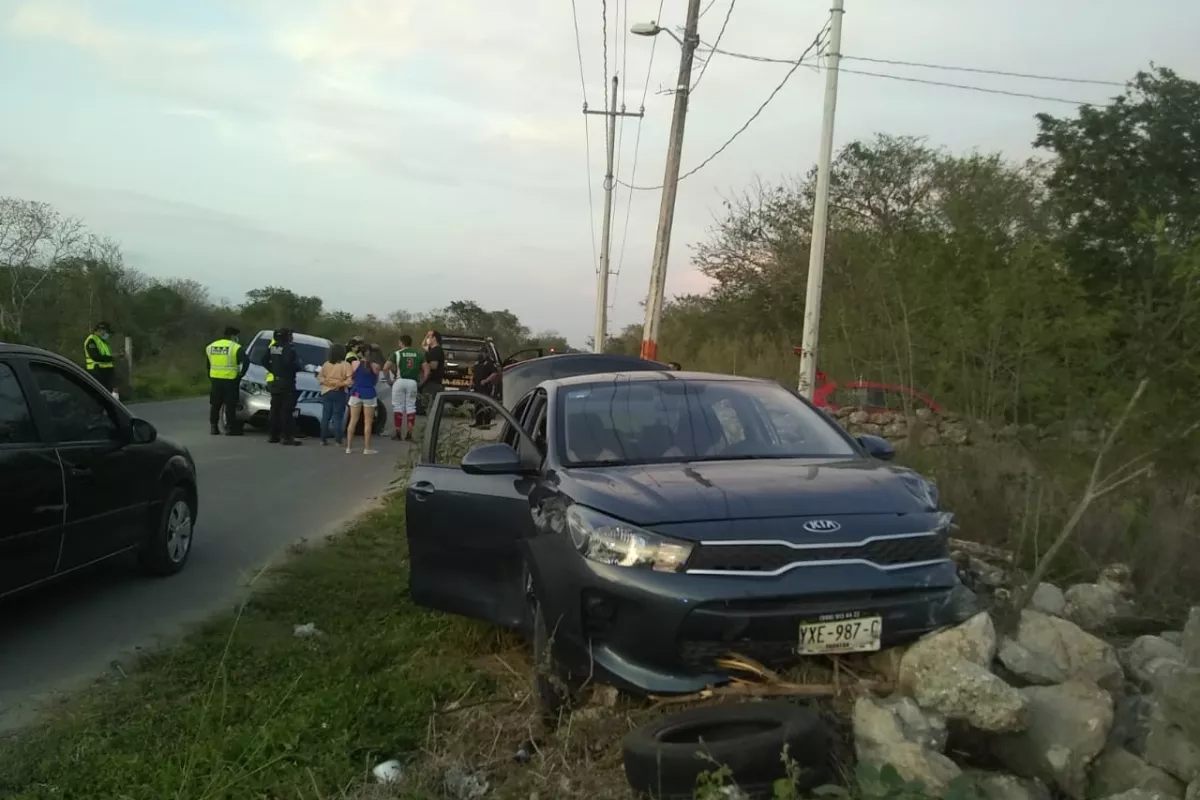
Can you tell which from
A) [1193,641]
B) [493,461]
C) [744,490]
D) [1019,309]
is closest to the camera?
[1193,641]

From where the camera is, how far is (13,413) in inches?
239

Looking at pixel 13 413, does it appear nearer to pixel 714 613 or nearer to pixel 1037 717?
pixel 714 613

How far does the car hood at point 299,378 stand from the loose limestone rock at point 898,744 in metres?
15.9

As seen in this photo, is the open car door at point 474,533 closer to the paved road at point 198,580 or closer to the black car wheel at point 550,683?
the black car wheel at point 550,683

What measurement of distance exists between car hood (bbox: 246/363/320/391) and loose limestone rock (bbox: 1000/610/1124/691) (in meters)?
15.7

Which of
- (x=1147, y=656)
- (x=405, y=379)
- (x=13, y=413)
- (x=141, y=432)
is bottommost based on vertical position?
(x=1147, y=656)

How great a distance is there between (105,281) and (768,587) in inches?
1267

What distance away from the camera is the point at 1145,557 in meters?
6.89

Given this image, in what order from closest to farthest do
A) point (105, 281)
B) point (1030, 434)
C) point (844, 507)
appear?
point (844, 507) → point (1030, 434) → point (105, 281)

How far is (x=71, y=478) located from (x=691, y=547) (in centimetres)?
404

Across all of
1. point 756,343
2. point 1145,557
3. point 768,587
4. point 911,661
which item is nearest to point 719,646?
point 768,587

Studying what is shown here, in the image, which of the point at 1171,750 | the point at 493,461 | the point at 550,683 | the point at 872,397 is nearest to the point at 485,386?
the point at 872,397

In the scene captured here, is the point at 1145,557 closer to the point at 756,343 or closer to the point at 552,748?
the point at 552,748

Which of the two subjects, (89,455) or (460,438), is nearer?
(89,455)
